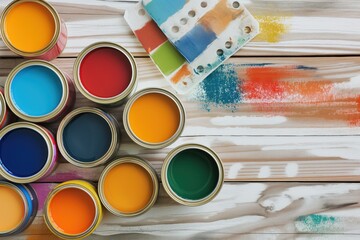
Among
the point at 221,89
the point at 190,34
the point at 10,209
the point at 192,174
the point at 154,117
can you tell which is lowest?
the point at 10,209

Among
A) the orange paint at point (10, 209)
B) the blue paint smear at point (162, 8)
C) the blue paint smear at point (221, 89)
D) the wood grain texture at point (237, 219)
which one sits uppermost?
the blue paint smear at point (162, 8)

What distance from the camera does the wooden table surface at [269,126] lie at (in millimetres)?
1251

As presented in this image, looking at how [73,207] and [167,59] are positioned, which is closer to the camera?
[73,207]

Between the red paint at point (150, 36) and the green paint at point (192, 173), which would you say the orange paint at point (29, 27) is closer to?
the red paint at point (150, 36)

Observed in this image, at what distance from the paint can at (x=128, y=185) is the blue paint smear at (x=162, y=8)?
355mm

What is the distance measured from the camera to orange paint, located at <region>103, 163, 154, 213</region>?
1.18 meters

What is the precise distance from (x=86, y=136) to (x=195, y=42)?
0.35 meters

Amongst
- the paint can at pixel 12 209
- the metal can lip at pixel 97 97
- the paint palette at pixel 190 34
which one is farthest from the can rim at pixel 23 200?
the paint palette at pixel 190 34

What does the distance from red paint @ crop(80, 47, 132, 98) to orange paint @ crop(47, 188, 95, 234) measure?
231 mm

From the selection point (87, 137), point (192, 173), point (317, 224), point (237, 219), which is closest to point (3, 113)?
point (87, 137)

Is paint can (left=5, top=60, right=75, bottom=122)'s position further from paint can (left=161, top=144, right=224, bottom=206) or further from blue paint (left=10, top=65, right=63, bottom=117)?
paint can (left=161, top=144, right=224, bottom=206)

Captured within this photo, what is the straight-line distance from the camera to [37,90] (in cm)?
118

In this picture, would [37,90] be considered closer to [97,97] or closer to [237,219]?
[97,97]

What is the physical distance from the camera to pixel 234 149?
4.16 ft
